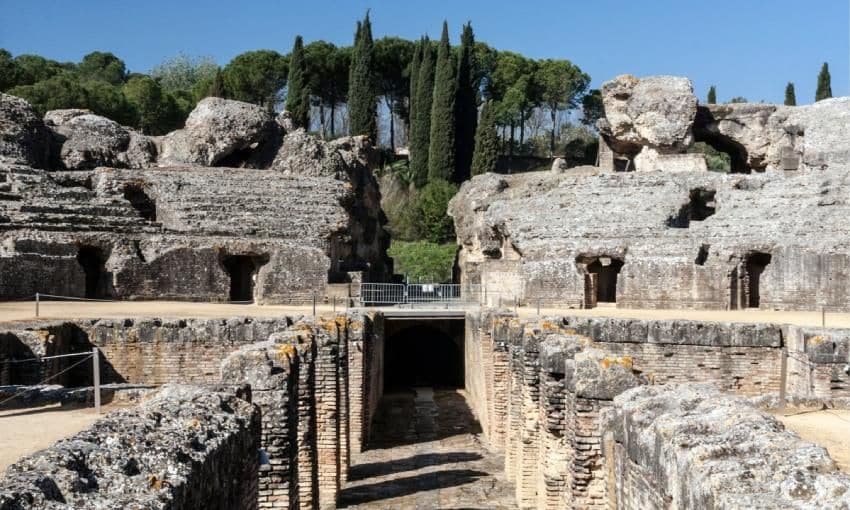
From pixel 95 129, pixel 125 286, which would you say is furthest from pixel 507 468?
pixel 95 129

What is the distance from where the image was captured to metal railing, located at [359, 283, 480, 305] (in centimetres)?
2727

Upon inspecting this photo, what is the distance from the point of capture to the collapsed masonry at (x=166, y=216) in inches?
968

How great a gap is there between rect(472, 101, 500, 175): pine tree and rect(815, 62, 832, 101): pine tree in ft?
53.7

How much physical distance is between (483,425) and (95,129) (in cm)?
2145

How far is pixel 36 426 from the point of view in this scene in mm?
7336

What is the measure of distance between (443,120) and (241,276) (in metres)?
25.4

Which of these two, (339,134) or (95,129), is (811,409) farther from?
(339,134)

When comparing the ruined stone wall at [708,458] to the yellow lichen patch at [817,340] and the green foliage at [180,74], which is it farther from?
the green foliage at [180,74]

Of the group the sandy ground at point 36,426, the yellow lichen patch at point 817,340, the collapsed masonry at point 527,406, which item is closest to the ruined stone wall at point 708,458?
the collapsed masonry at point 527,406

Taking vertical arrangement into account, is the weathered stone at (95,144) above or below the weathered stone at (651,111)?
below

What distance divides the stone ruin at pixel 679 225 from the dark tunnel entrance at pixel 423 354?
1833 millimetres

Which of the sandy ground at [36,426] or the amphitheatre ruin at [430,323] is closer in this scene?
the amphitheatre ruin at [430,323]

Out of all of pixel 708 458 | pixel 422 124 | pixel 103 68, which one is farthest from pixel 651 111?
pixel 103 68

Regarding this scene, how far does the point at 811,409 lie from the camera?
27.7 ft
